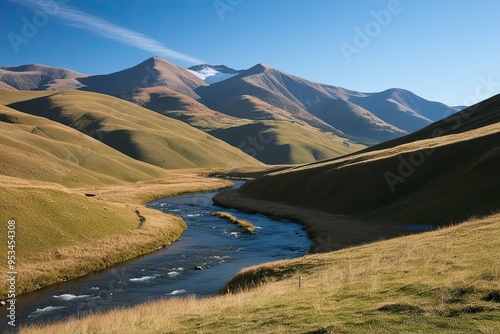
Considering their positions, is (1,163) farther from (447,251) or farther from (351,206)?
(447,251)

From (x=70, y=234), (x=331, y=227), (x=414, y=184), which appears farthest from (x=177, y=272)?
(x=414, y=184)

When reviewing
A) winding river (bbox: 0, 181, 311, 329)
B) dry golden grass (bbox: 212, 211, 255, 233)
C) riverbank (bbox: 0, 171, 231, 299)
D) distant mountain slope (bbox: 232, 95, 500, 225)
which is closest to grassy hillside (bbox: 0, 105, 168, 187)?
riverbank (bbox: 0, 171, 231, 299)

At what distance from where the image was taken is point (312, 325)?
622 inches

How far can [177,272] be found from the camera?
148 feet

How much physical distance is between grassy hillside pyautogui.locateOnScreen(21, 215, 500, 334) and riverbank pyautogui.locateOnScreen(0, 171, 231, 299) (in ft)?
69.5

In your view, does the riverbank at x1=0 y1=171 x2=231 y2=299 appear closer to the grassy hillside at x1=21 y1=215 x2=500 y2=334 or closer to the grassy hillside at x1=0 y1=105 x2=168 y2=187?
the grassy hillside at x1=21 y1=215 x2=500 y2=334

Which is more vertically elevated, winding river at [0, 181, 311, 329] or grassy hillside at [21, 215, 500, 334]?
grassy hillside at [21, 215, 500, 334]

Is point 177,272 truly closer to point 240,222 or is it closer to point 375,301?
point 375,301

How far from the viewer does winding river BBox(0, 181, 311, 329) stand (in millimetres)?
34594

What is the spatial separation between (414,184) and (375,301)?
5944 cm

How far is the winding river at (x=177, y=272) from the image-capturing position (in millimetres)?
34594

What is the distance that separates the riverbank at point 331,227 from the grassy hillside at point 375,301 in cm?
1919

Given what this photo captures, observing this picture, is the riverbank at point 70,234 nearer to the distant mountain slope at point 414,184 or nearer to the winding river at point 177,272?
the winding river at point 177,272

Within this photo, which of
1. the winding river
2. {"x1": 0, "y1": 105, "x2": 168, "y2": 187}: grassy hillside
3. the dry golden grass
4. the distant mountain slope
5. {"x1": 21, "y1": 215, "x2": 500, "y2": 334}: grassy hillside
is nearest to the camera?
{"x1": 21, "y1": 215, "x2": 500, "y2": 334}: grassy hillside
